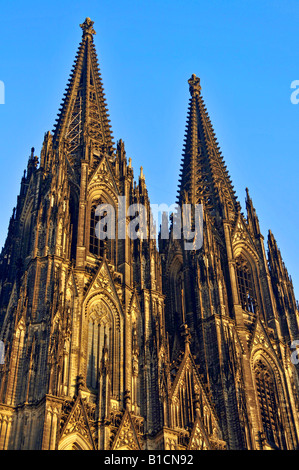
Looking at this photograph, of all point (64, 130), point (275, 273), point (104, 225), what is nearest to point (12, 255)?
point (104, 225)

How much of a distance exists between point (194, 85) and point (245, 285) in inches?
1043

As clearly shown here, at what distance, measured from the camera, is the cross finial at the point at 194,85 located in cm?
7181

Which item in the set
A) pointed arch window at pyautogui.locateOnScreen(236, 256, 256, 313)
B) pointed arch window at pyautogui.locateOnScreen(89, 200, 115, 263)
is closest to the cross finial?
pointed arch window at pyautogui.locateOnScreen(236, 256, 256, 313)

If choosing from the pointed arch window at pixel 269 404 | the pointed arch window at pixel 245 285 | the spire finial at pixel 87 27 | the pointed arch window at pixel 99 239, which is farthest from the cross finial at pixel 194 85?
the pointed arch window at pixel 269 404

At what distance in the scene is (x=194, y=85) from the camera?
237ft

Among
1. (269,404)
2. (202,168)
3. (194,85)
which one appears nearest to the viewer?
(269,404)

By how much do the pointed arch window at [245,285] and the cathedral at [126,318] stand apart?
0.10m

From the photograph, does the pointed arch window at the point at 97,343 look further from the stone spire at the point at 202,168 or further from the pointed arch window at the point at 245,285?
the stone spire at the point at 202,168

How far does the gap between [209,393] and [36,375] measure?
11.9 metres

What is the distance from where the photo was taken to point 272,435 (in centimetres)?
4459

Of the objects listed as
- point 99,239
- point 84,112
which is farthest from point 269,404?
point 84,112

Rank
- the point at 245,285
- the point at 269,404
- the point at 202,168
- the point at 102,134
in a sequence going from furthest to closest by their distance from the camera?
the point at 202,168, the point at 102,134, the point at 245,285, the point at 269,404

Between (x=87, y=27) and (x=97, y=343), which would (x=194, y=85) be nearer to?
(x=87, y=27)
